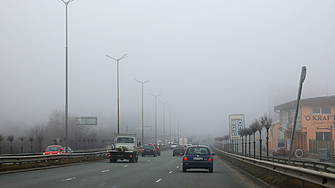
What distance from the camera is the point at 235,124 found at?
46.2 meters

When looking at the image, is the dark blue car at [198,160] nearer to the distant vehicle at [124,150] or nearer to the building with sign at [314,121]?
the distant vehicle at [124,150]

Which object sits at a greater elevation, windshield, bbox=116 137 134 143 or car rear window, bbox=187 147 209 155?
car rear window, bbox=187 147 209 155

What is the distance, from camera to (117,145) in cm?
4000

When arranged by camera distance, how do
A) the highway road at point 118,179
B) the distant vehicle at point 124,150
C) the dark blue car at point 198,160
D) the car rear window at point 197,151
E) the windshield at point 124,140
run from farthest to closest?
1. the windshield at point 124,140
2. the distant vehicle at point 124,150
3. the car rear window at point 197,151
4. the dark blue car at point 198,160
5. the highway road at point 118,179

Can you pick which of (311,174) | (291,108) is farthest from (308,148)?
(311,174)

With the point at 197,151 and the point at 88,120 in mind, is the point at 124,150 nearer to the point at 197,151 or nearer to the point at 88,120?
the point at 197,151

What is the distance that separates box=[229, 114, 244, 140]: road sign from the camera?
1795 inches

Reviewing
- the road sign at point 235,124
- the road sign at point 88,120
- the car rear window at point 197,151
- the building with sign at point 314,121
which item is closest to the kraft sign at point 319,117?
A: the building with sign at point 314,121

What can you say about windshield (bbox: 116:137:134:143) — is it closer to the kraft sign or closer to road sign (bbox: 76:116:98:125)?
road sign (bbox: 76:116:98:125)

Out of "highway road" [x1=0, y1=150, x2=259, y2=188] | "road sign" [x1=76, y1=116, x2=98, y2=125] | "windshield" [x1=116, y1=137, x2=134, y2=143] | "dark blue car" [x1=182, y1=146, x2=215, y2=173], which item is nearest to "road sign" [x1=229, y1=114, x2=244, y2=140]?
"windshield" [x1=116, y1=137, x2=134, y2=143]

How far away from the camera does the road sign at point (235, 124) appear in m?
45.6

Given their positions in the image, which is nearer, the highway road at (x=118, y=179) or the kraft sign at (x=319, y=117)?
the highway road at (x=118, y=179)

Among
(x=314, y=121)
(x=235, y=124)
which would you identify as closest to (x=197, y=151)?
(x=235, y=124)

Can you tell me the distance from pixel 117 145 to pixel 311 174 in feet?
102
